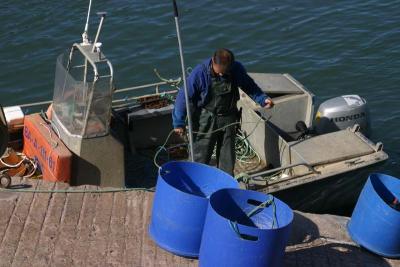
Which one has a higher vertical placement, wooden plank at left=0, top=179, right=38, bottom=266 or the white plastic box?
wooden plank at left=0, top=179, right=38, bottom=266

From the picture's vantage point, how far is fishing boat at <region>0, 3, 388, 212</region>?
7703 millimetres

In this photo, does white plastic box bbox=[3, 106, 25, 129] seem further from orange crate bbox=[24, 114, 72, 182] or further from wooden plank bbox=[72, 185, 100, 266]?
wooden plank bbox=[72, 185, 100, 266]

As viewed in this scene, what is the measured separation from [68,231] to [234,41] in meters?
8.30

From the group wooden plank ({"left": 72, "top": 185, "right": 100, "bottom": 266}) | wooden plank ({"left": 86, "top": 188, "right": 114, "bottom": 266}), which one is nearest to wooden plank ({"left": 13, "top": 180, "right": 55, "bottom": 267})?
wooden plank ({"left": 72, "top": 185, "right": 100, "bottom": 266})

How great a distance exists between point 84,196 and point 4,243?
1.02 metres

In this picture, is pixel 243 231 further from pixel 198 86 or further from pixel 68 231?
pixel 198 86

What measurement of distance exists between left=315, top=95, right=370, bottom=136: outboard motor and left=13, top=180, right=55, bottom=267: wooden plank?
156 inches

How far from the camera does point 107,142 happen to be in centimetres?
782

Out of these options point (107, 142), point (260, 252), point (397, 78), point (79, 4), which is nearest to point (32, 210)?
point (107, 142)

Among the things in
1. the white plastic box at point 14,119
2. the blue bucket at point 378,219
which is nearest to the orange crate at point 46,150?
the white plastic box at point 14,119

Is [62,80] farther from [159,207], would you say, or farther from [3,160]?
[159,207]

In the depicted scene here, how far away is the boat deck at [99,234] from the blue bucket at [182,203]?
157mm

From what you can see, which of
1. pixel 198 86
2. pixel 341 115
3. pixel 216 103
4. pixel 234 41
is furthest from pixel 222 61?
pixel 234 41

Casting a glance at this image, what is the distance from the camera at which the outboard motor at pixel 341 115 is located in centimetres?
940
